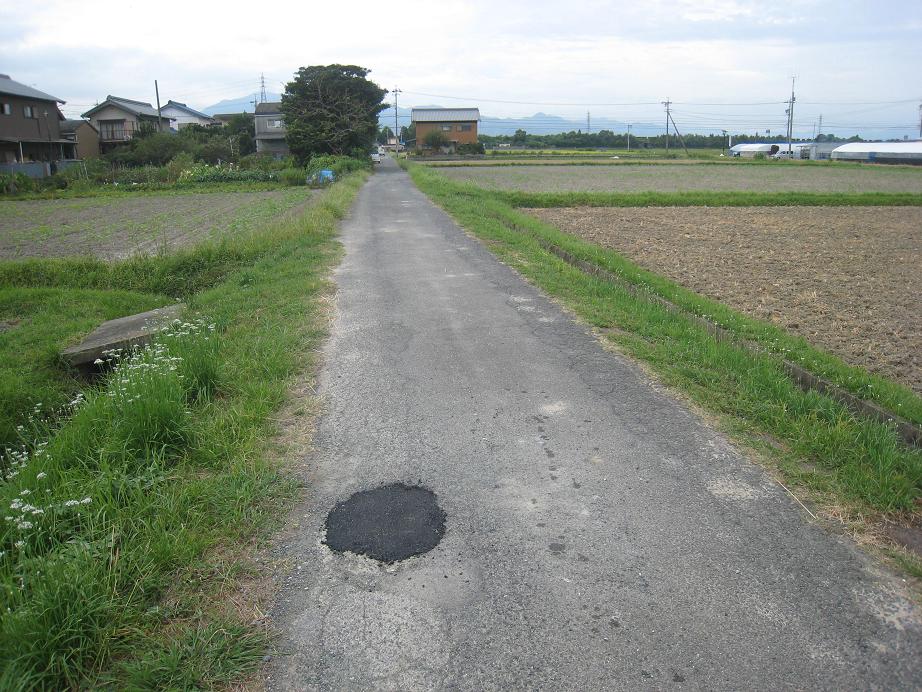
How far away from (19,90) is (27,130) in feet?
7.30

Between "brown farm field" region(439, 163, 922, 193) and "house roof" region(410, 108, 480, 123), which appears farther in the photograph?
"house roof" region(410, 108, 480, 123)

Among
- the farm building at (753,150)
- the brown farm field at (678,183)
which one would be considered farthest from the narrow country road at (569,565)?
the farm building at (753,150)

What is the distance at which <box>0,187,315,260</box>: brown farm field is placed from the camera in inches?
582

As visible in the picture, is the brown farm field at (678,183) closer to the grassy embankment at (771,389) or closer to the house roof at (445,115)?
the grassy embankment at (771,389)

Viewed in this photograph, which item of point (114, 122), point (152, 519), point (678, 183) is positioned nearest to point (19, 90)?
point (114, 122)

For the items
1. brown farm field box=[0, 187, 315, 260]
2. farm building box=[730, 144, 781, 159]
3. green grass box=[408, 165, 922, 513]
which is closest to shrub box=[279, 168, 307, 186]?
brown farm field box=[0, 187, 315, 260]

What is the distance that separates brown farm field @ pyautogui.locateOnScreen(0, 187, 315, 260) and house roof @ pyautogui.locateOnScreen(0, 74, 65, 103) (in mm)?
12139

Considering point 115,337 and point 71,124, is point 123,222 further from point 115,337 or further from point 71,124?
point 71,124

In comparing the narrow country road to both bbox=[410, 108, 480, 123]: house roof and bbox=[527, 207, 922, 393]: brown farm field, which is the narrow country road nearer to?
bbox=[527, 207, 922, 393]: brown farm field

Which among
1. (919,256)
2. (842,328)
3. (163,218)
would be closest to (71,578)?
(842,328)

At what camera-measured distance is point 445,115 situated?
3214 inches

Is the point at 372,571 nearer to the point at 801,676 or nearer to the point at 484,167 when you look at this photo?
the point at 801,676

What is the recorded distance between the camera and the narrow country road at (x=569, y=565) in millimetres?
2463

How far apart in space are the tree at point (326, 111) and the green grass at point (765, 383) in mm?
37894
